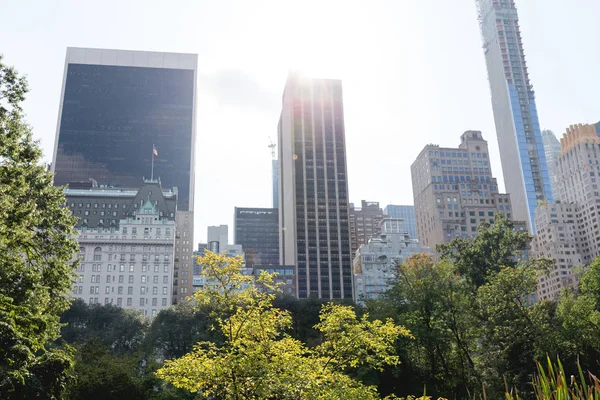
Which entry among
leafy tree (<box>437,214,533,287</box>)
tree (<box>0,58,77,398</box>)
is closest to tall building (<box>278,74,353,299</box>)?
leafy tree (<box>437,214,533,287</box>)

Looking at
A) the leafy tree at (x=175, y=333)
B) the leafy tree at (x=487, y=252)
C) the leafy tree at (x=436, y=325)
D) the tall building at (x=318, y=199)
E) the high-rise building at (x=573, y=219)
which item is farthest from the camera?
the tall building at (x=318, y=199)

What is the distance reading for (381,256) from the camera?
157500 millimetres

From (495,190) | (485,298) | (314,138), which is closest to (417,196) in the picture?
(495,190)

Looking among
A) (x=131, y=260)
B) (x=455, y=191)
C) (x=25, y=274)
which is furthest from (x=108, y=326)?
(x=455, y=191)

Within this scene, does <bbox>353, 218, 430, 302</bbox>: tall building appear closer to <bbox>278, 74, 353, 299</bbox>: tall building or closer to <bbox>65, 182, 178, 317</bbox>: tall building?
<bbox>278, 74, 353, 299</bbox>: tall building

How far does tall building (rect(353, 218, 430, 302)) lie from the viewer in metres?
153

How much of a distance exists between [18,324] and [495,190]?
17586 centimetres

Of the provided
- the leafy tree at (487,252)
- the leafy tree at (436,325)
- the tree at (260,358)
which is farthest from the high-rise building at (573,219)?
the tree at (260,358)

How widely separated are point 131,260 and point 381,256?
71747mm

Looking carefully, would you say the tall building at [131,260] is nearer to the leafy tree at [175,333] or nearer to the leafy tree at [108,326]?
the leafy tree at [108,326]

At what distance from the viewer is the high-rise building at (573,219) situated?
174 meters

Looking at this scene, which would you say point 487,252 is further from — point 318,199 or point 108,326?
point 318,199

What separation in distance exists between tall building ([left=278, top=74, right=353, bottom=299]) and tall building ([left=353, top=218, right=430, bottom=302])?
1469cm

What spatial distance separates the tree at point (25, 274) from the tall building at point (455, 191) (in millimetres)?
149769
